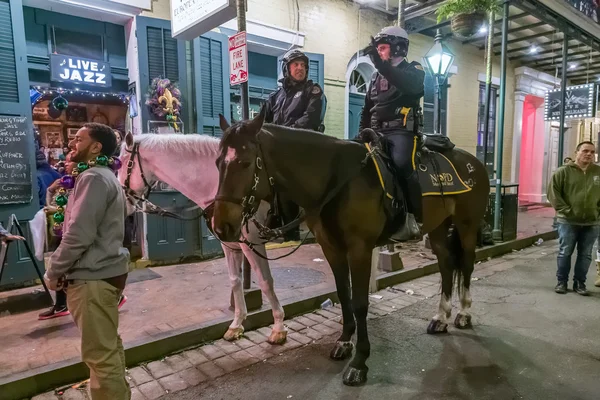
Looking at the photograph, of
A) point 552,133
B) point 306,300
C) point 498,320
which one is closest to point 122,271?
point 306,300

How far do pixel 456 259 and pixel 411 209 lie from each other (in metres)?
1.26

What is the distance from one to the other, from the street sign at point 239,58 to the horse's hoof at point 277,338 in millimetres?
2720

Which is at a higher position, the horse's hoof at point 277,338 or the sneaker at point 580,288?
the horse's hoof at point 277,338

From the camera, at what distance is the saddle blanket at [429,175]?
134 inches

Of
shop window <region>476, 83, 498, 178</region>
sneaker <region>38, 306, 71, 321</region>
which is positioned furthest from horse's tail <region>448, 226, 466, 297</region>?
shop window <region>476, 83, 498, 178</region>

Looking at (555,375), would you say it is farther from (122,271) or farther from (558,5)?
(558,5)

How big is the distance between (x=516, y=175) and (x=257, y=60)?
37.3 feet

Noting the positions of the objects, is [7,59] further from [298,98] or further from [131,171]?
[298,98]

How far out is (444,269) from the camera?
444 centimetres

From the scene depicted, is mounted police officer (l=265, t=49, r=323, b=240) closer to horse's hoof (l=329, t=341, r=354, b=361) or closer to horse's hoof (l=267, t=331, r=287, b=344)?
horse's hoof (l=267, t=331, r=287, b=344)

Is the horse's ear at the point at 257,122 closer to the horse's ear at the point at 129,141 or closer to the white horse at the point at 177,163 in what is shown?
the white horse at the point at 177,163

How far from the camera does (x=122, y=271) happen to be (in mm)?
2525

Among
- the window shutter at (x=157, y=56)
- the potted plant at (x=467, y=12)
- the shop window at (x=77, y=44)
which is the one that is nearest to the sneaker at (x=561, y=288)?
the potted plant at (x=467, y=12)

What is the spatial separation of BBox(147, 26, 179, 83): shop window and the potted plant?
517 centimetres
